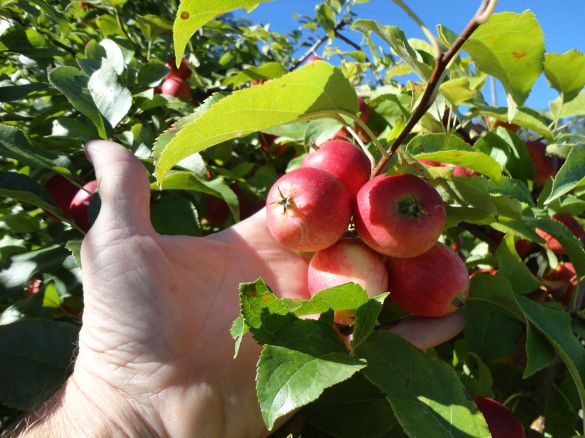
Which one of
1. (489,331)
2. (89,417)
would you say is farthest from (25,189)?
(489,331)

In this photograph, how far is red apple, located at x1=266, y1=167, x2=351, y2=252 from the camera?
73 cm

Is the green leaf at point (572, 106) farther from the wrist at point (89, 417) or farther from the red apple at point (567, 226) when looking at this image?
the wrist at point (89, 417)

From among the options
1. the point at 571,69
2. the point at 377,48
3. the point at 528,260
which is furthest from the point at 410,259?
the point at 377,48

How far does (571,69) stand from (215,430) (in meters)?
1.34

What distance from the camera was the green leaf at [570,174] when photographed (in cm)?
92

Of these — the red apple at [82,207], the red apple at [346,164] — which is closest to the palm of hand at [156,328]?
the red apple at [82,207]

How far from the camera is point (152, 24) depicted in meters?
1.69

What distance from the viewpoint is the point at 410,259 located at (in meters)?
0.80

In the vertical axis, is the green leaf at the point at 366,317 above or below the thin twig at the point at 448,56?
below

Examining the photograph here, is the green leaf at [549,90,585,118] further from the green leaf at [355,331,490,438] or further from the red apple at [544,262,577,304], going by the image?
the green leaf at [355,331,490,438]

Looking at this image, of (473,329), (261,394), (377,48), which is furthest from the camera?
(377,48)

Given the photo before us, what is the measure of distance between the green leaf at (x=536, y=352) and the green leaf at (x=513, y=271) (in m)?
0.15

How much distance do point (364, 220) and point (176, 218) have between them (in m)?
0.59

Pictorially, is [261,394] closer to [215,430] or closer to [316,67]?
[215,430]
